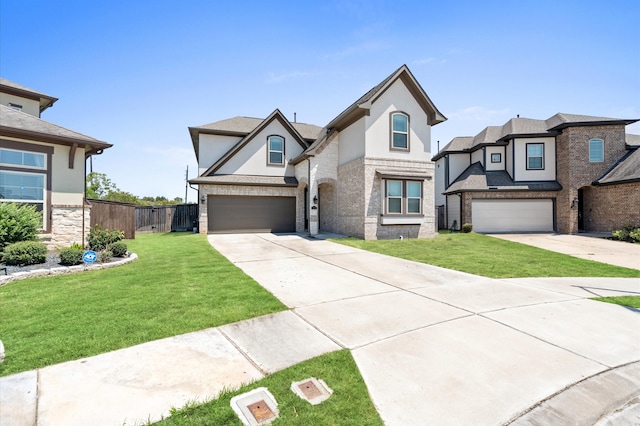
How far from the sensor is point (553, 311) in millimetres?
5070

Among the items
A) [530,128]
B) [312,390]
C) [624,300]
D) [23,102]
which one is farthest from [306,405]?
[530,128]

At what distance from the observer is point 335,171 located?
1695cm

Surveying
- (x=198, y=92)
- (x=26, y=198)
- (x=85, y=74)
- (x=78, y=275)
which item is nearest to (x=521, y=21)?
(x=198, y=92)

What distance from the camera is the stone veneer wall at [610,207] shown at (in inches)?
645

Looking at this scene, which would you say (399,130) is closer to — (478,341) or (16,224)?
(478,341)

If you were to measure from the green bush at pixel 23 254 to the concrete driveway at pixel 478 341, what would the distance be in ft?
19.5

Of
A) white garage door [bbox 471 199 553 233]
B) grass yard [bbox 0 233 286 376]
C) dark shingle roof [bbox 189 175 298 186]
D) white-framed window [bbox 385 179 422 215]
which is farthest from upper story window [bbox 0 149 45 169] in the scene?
white garage door [bbox 471 199 553 233]

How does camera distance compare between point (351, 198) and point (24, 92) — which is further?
point (24, 92)

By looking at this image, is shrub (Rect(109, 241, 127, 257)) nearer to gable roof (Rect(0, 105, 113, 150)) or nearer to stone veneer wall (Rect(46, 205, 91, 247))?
stone veneer wall (Rect(46, 205, 91, 247))

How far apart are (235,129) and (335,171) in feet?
24.9

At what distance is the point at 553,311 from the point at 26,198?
1547 cm

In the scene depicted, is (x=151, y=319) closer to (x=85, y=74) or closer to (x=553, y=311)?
(x=553, y=311)

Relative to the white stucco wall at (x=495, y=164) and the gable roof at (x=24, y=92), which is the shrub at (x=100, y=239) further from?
the white stucco wall at (x=495, y=164)

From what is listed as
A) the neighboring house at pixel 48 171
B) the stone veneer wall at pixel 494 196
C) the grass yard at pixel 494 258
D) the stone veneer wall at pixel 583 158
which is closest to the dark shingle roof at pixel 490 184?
the stone veneer wall at pixel 494 196
